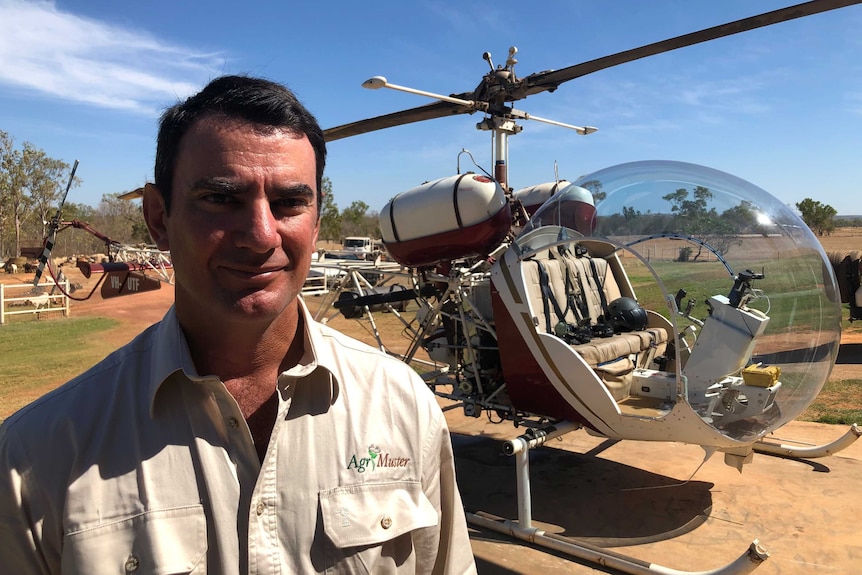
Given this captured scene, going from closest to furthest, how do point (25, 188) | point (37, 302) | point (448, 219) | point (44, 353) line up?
point (448, 219)
point (44, 353)
point (37, 302)
point (25, 188)

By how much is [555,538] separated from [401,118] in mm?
4401

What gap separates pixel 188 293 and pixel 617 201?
376 cm

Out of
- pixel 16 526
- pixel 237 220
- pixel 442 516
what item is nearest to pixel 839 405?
pixel 442 516

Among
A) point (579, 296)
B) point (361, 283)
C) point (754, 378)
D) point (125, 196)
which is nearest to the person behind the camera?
point (754, 378)

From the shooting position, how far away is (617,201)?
4.37 meters

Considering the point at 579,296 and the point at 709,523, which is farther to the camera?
the point at 579,296

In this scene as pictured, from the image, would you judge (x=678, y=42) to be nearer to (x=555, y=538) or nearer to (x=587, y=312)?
(x=587, y=312)

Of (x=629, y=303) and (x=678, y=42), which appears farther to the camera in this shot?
(x=629, y=303)

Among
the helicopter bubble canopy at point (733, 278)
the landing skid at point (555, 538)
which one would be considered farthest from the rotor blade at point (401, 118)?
the landing skid at point (555, 538)

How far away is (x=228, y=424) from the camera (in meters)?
1.21

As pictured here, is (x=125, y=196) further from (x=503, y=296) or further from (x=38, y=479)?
(x=38, y=479)

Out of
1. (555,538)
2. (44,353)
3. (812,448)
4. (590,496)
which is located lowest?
(590,496)

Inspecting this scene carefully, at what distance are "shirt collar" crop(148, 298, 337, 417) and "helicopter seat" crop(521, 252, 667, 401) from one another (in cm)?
330

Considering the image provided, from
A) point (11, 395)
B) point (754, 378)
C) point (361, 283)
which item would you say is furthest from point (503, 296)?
point (11, 395)
